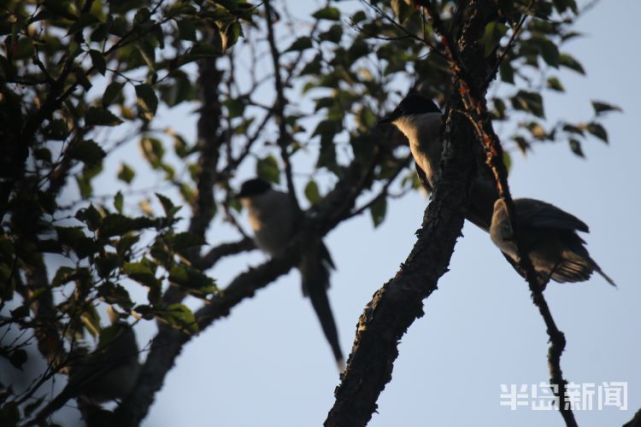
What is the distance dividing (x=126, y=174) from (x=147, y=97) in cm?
331

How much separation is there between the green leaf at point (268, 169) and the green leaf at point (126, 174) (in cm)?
107

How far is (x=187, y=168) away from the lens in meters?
7.65

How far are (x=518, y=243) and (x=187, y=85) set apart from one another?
3.01 meters

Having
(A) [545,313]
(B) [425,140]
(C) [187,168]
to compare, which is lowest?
(A) [545,313]

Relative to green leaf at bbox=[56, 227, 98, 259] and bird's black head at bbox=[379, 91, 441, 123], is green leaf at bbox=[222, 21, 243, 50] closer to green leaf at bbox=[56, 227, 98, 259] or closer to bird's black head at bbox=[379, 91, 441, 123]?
green leaf at bbox=[56, 227, 98, 259]

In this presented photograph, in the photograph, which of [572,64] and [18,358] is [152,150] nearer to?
[572,64]

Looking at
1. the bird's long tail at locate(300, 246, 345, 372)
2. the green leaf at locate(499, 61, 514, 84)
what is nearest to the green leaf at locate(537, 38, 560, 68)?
the green leaf at locate(499, 61, 514, 84)

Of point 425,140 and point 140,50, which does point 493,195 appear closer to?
point 425,140

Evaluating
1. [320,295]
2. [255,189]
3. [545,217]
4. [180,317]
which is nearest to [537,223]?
[545,217]

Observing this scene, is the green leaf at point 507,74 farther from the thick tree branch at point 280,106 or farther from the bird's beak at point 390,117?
the thick tree branch at point 280,106

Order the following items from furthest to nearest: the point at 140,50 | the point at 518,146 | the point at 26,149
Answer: the point at 518,146, the point at 140,50, the point at 26,149

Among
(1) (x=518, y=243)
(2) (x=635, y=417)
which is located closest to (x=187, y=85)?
(1) (x=518, y=243)

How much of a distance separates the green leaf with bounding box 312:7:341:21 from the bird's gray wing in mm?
1704

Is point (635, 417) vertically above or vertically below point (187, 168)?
below
